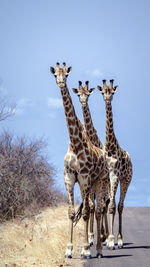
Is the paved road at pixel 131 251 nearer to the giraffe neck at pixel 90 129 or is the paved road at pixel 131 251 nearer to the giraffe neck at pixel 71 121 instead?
the giraffe neck at pixel 71 121

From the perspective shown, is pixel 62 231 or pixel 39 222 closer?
pixel 62 231

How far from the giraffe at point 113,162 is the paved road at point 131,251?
60 cm

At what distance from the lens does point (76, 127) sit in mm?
11133

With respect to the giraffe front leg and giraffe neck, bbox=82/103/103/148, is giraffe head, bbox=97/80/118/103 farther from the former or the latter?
the giraffe front leg

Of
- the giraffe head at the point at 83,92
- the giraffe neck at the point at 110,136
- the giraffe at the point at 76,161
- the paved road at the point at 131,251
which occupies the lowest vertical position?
the paved road at the point at 131,251

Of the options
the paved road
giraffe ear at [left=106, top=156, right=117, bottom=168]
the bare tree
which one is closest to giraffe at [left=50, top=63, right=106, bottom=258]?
the paved road

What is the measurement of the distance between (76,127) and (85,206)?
6.38 feet

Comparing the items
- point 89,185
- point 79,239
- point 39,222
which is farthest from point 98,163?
point 39,222

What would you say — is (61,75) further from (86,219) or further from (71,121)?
(86,219)

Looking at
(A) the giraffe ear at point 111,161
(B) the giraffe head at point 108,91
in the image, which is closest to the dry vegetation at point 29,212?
(A) the giraffe ear at point 111,161

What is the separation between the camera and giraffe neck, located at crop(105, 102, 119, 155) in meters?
13.6

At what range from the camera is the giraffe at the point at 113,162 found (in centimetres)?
1304

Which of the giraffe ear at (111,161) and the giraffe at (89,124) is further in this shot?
the giraffe ear at (111,161)

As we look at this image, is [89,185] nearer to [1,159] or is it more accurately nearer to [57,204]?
[1,159]
